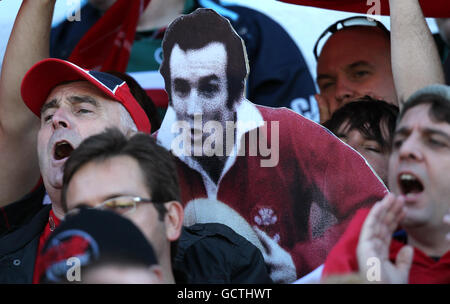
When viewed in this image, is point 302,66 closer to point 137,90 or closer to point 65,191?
point 137,90

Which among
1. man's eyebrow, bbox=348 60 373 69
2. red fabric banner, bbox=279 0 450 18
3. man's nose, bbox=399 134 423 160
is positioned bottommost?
man's nose, bbox=399 134 423 160

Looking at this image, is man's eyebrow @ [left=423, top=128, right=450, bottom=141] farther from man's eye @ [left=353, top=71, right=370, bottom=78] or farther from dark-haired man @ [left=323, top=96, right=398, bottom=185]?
man's eye @ [left=353, top=71, right=370, bottom=78]

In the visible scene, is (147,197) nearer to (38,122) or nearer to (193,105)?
(193,105)

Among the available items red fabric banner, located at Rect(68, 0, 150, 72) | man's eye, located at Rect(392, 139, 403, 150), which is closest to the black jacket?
man's eye, located at Rect(392, 139, 403, 150)

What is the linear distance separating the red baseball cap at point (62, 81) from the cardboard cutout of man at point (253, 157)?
0.13 meters

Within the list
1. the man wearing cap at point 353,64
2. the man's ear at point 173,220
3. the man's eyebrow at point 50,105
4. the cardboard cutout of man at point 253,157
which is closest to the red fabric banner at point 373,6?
the man wearing cap at point 353,64

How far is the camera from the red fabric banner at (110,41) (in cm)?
270

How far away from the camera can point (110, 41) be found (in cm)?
275

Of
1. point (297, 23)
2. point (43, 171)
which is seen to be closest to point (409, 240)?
point (43, 171)

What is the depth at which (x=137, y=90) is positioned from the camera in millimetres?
2336

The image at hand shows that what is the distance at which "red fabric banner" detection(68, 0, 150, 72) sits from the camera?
270 centimetres

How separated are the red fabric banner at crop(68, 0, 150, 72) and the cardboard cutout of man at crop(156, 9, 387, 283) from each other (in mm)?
701

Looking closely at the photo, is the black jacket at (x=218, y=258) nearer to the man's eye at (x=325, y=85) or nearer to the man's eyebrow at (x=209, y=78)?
the man's eyebrow at (x=209, y=78)
